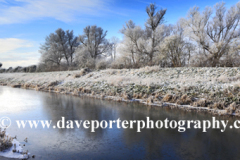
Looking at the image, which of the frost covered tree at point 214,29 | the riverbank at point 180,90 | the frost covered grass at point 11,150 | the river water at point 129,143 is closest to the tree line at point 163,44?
the frost covered tree at point 214,29

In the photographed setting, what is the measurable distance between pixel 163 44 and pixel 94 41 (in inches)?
708

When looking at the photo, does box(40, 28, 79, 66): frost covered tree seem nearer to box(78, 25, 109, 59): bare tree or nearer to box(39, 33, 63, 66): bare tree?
box(39, 33, 63, 66): bare tree

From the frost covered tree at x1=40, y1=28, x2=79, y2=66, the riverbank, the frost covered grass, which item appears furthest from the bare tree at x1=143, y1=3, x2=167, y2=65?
the frost covered grass

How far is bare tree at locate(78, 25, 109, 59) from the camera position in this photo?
3891 cm

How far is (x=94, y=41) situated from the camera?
39.5 m

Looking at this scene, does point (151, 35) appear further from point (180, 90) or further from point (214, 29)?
point (180, 90)

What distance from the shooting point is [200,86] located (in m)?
11.3

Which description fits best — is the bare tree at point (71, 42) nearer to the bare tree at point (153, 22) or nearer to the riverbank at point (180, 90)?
the bare tree at point (153, 22)

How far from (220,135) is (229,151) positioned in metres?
1.24

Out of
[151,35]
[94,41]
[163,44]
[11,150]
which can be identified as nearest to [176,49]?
[163,44]

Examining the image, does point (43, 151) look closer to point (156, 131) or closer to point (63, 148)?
point (63, 148)

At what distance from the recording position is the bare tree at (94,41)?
38906 mm

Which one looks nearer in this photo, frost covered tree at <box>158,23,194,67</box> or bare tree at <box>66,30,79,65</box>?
frost covered tree at <box>158,23,194,67</box>

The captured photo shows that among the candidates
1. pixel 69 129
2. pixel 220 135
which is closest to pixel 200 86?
pixel 220 135
